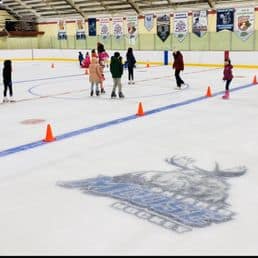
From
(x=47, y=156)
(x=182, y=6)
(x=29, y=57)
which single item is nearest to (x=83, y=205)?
(x=47, y=156)

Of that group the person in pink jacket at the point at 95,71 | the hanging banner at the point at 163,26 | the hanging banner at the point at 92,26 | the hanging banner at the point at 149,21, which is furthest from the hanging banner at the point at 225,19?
the person in pink jacket at the point at 95,71

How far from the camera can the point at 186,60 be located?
25.6 metres

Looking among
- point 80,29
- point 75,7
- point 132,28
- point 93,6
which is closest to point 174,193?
point 132,28

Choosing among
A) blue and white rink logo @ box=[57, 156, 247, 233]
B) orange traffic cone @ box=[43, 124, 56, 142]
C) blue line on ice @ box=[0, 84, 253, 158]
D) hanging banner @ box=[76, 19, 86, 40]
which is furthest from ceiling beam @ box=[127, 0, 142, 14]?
blue and white rink logo @ box=[57, 156, 247, 233]

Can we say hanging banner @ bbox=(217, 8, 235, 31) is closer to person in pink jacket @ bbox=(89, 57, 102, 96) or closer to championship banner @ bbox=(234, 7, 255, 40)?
championship banner @ bbox=(234, 7, 255, 40)

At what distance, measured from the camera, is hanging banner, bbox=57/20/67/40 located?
34.2 metres

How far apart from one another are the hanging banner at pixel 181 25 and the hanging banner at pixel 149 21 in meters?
2.00

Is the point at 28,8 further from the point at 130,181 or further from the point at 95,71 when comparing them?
the point at 130,181

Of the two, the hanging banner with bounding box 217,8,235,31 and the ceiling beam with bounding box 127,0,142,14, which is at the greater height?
the ceiling beam with bounding box 127,0,142,14

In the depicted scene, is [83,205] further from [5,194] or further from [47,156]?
[47,156]

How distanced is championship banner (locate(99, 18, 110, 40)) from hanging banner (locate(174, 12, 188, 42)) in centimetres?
603

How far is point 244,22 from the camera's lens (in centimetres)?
2381

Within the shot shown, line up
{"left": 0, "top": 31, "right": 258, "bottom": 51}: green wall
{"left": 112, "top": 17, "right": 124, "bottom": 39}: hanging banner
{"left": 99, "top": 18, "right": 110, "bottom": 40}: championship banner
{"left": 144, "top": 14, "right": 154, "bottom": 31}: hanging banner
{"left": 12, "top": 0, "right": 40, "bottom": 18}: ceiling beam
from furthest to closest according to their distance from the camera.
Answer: {"left": 12, "top": 0, "right": 40, "bottom": 18}: ceiling beam → {"left": 99, "top": 18, "right": 110, "bottom": 40}: championship banner → {"left": 112, "top": 17, "right": 124, "bottom": 39}: hanging banner → {"left": 144, "top": 14, "right": 154, "bottom": 31}: hanging banner → {"left": 0, "top": 31, "right": 258, "bottom": 51}: green wall

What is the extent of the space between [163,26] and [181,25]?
1.50 m
